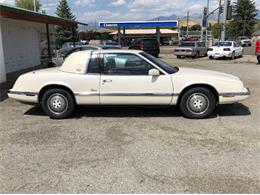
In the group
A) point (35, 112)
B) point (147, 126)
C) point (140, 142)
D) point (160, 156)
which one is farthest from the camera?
point (35, 112)

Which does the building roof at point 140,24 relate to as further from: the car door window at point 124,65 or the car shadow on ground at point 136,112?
the car door window at point 124,65

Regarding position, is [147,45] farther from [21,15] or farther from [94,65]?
[94,65]

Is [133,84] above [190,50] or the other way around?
above

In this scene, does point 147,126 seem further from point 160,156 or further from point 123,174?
point 123,174

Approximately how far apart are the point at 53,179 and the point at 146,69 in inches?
136

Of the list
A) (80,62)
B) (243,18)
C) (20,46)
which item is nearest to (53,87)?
(80,62)

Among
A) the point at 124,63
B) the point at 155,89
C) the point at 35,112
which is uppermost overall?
the point at 124,63

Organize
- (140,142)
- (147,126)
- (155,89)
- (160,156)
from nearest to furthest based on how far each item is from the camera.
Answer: (160,156) → (140,142) → (147,126) → (155,89)

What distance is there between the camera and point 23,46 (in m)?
17.4

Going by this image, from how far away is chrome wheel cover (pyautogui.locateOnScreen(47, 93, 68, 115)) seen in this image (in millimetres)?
A: 6859

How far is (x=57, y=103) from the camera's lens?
687cm

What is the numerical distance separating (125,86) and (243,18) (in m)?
86.0

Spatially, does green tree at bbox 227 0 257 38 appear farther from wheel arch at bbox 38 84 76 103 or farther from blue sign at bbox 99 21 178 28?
wheel arch at bbox 38 84 76 103

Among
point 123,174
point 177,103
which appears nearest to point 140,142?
point 123,174
